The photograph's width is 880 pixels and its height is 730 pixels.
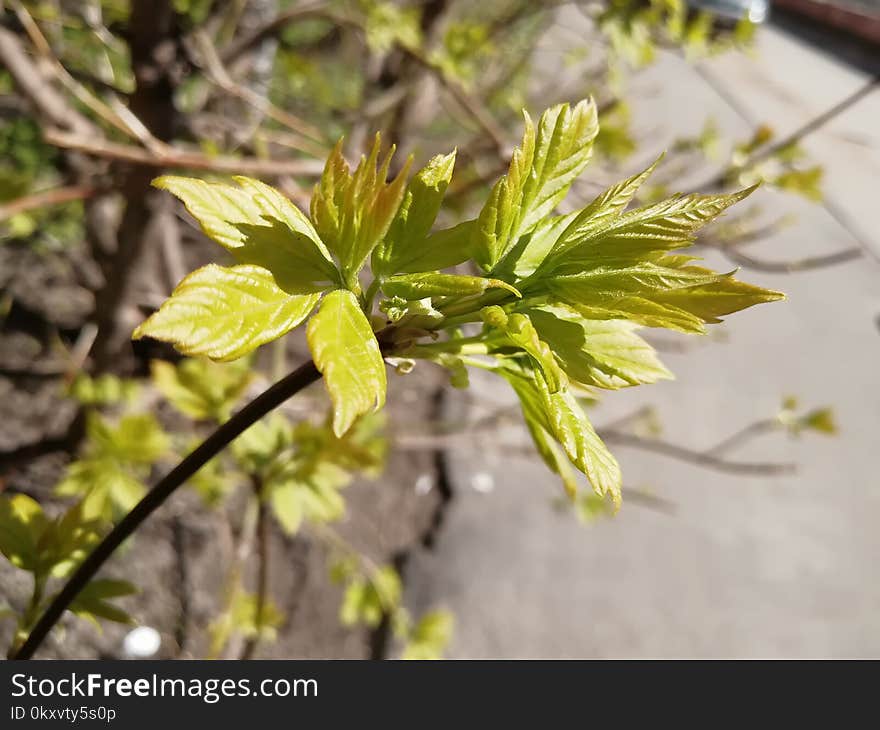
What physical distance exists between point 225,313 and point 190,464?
11cm

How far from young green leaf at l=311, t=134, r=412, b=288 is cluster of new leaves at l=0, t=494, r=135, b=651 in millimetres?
398

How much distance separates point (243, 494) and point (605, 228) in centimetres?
162

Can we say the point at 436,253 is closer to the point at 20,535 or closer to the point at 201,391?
the point at 20,535

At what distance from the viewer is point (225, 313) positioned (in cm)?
37

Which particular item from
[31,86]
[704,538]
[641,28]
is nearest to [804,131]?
[641,28]

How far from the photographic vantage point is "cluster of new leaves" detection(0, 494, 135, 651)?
0.60 metres

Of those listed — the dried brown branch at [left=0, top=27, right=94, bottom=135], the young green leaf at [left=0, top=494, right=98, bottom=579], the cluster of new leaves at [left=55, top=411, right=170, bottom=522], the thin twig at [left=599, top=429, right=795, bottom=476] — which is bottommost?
the young green leaf at [left=0, top=494, right=98, bottom=579]

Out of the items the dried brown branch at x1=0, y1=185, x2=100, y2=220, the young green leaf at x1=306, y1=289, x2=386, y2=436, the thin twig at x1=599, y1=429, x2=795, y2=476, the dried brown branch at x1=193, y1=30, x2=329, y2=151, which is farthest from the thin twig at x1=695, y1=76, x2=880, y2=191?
the dried brown branch at x1=0, y1=185, x2=100, y2=220

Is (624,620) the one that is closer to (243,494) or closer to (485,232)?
(243,494)

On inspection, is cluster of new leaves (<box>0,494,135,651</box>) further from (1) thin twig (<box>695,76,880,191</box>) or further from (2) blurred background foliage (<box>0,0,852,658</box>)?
(1) thin twig (<box>695,76,880,191</box>)

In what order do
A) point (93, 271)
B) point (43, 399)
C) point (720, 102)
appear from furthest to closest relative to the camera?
point (720, 102)
point (93, 271)
point (43, 399)

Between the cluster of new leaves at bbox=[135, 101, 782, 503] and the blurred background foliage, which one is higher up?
the blurred background foliage
